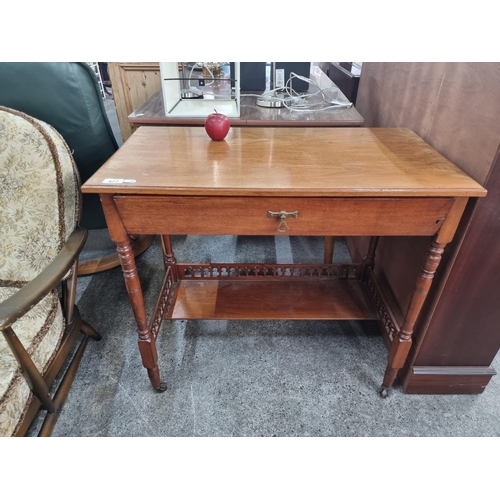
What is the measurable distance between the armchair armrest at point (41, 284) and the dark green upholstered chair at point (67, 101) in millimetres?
499

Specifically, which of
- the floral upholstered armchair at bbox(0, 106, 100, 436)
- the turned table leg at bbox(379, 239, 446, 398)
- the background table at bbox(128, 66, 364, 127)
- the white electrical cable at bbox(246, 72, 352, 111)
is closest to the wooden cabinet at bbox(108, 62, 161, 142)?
the background table at bbox(128, 66, 364, 127)

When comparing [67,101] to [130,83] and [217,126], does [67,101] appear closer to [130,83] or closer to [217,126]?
[217,126]

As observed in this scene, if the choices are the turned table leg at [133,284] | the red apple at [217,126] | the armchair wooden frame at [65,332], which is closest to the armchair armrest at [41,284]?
the armchair wooden frame at [65,332]

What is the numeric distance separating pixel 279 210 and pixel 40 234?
2.75 ft

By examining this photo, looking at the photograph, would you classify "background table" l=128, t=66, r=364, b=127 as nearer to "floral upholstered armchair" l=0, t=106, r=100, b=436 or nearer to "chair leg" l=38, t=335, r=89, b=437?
"floral upholstered armchair" l=0, t=106, r=100, b=436

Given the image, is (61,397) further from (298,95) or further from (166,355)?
(298,95)

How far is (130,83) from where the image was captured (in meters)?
2.28

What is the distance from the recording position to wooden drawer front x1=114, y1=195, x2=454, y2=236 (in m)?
0.91

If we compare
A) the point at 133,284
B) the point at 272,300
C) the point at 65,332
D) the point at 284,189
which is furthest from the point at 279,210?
the point at 65,332

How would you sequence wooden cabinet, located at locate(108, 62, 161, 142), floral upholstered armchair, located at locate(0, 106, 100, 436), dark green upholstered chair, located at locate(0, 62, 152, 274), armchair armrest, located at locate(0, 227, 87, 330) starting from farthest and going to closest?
wooden cabinet, located at locate(108, 62, 161, 142)
dark green upholstered chair, located at locate(0, 62, 152, 274)
floral upholstered armchair, located at locate(0, 106, 100, 436)
armchair armrest, located at locate(0, 227, 87, 330)

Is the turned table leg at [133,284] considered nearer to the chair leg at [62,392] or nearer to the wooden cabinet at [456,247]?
the chair leg at [62,392]

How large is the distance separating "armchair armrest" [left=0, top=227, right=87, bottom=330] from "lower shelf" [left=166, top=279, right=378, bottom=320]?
1.54 ft

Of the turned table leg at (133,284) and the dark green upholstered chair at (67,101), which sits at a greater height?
the dark green upholstered chair at (67,101)

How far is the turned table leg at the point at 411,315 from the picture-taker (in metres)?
0.99
